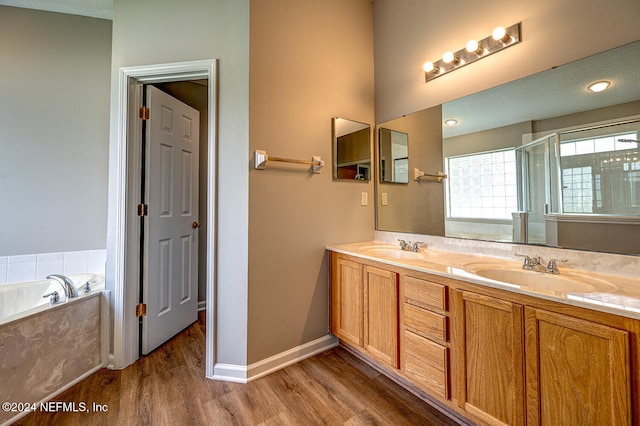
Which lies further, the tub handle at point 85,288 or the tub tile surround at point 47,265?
the tub tile surround at point 47,265

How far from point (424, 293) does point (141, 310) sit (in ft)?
6.46

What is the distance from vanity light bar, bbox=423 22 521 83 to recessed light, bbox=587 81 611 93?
0.47 meters

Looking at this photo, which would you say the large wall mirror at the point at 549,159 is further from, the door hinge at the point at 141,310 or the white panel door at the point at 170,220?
the door hinge at the point at 141,310

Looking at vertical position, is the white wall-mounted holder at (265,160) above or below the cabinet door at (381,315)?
above

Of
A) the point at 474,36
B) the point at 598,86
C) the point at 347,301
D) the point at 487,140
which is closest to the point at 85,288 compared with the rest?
the point at 347,301

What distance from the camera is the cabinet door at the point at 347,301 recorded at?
1814mm

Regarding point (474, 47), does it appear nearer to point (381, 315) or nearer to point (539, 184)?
point (539, 184)

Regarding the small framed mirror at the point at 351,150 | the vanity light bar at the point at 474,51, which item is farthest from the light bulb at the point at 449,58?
the small framed mirror at the point at 351,150

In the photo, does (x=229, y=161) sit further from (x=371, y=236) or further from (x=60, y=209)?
(x=60, y=209)

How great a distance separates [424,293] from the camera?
4.56 feet

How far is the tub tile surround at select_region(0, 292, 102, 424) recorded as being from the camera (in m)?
1.35

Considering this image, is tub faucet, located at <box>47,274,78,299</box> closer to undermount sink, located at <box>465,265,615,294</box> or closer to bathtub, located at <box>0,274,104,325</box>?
bathtub, located at <box>0,274,104,325</box>

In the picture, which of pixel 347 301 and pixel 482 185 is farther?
pixel 347 301

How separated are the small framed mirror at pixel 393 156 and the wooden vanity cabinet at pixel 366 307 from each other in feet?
2.77
